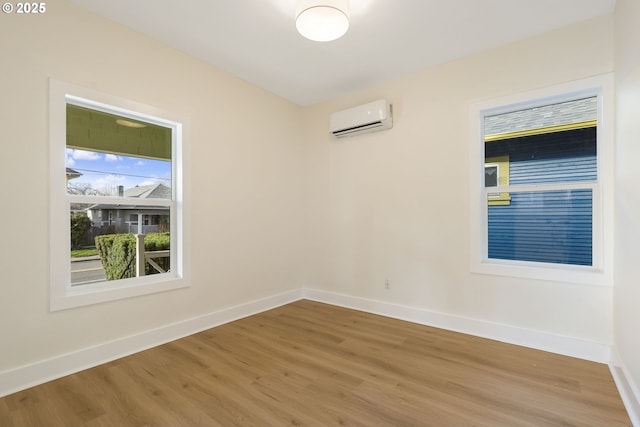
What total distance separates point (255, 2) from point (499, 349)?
134 inches

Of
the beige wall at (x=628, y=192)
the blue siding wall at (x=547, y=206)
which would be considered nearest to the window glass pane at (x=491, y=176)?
the blue siding wall at (x=547, y=206)

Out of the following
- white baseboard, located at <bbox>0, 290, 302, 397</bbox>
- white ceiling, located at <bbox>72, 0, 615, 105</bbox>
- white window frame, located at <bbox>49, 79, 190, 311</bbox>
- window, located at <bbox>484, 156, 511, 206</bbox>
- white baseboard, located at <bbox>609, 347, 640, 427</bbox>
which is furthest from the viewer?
window, located at <bbox>484, 156, 511, 206</bbox>

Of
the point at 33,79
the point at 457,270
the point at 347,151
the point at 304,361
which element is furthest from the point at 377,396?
the point at 33,79

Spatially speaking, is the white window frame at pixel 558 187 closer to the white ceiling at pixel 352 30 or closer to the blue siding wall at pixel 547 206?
the blue siding wall at pixel 547 206

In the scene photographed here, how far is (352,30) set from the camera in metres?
2.59

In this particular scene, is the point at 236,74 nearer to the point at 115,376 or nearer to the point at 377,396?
the point at 115,376

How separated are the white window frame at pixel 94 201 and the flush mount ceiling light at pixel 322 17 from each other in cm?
155

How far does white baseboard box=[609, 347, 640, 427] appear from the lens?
167cm

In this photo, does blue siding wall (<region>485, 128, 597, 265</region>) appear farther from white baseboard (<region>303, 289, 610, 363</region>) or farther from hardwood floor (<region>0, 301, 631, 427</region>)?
hardwood floor (<region>0, 301, 631, 427</region>)

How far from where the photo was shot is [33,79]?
2.10 m

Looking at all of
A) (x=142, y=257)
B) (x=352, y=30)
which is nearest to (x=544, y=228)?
(x=352, y=30)

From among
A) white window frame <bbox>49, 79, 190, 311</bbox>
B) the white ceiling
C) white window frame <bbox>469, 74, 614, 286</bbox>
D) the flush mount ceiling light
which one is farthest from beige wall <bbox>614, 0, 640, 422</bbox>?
white window frame <bbox>49, 79, 190, 311</bbox>

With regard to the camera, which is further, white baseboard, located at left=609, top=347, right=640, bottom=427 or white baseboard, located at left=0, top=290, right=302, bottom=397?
white baseboard, located at left=0, top=290, right=302, bottom=397

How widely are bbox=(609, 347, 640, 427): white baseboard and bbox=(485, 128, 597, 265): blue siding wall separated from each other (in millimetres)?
769
